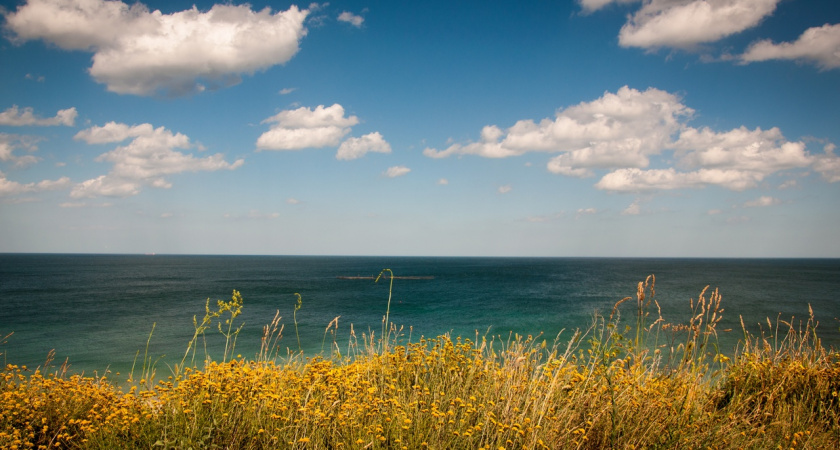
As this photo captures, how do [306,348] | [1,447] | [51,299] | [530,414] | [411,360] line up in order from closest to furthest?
[1,447], [530,414], [411,360], [306,348], [51,299]

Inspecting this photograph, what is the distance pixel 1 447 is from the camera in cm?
357

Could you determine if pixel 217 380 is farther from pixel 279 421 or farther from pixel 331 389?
pixel 331 389

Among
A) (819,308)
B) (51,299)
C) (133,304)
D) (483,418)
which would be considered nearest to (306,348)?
(483,418)

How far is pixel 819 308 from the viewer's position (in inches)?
1698

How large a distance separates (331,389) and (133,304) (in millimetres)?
50095

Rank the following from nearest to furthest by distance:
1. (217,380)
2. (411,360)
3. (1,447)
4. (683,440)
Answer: (1,447), (683,440), (217,380), (411,360)

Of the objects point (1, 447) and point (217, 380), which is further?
point (217, 380)

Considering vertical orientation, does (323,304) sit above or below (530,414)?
below

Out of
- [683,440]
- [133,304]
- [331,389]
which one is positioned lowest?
[133,304]

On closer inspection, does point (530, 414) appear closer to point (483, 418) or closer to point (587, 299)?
point (483, 418)

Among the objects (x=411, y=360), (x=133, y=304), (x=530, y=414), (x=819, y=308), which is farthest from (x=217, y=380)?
(x=819, y=308)

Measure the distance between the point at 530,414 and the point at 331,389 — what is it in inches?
79.3

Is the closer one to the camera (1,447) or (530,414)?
(1,447)

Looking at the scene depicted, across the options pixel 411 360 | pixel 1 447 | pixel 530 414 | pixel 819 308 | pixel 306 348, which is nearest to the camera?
pixel 1 447
